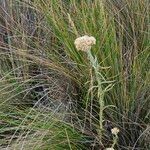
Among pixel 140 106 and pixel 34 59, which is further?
pixel 34 59

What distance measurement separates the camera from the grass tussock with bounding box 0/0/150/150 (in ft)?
4.40

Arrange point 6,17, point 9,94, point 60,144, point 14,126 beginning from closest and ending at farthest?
point 60,144 → point 14,126 → point 9,94 → point 6,17

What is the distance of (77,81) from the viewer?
1.45m

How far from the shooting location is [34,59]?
1525 millimetres

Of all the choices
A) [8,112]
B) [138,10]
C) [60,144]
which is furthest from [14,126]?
[138,10]

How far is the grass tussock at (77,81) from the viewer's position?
4.40 feet

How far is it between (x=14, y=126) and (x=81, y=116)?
0.74 feet

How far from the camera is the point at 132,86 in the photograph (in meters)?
1.38

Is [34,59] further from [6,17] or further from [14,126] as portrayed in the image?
[6,17]

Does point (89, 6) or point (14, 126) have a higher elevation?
point (89, 6)

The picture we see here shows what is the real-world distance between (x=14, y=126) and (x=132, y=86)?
0.41 m

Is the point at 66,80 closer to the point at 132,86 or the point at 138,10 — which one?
the point at 132,86

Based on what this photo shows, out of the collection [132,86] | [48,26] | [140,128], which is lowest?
[140,128]

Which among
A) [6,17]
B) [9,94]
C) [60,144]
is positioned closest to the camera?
[60,144]
